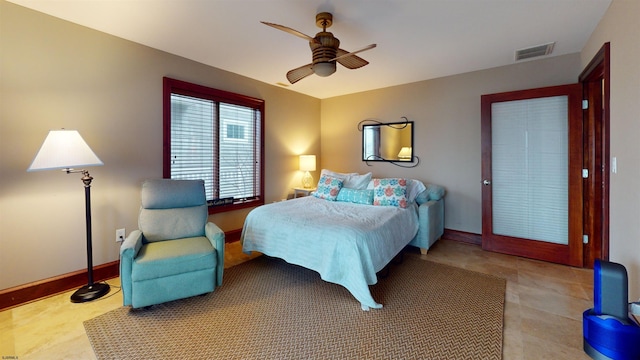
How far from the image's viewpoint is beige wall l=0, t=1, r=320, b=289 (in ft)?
7.36

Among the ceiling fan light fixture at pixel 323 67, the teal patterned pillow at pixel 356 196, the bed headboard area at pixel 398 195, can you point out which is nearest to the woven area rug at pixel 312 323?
the bed headboard area at pixel 398 195

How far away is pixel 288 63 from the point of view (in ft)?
11.4

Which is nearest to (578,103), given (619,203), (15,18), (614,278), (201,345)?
(619,203)

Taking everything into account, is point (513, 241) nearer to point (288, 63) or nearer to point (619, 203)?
point (619, 203)

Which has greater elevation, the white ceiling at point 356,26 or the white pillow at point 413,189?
the white ceiling at point 356,26

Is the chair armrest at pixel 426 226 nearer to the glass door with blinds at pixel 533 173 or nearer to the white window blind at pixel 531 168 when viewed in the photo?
the glass door with blinds at pixel 533 173

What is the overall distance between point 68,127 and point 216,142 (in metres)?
1.54

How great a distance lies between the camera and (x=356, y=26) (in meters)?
2.51

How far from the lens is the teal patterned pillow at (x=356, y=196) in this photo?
3.57m

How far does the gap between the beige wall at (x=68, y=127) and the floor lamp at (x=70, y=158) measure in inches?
12.8

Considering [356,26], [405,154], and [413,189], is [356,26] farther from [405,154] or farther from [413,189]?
[405,154]

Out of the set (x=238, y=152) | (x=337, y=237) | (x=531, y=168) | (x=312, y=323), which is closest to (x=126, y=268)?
(x=312, y=323)

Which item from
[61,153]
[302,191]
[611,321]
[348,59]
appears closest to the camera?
[611,321]

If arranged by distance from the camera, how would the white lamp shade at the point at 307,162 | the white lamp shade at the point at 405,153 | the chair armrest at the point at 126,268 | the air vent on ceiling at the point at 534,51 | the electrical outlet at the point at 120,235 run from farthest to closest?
the white lamp shade at the point at 307,162 < the white lamp shade at the point at 405,153 < the air vent on ceiling at the point at 534,51 < the electrical outlet at the point at 120,235 < the chair armrest at the point at 126,268
